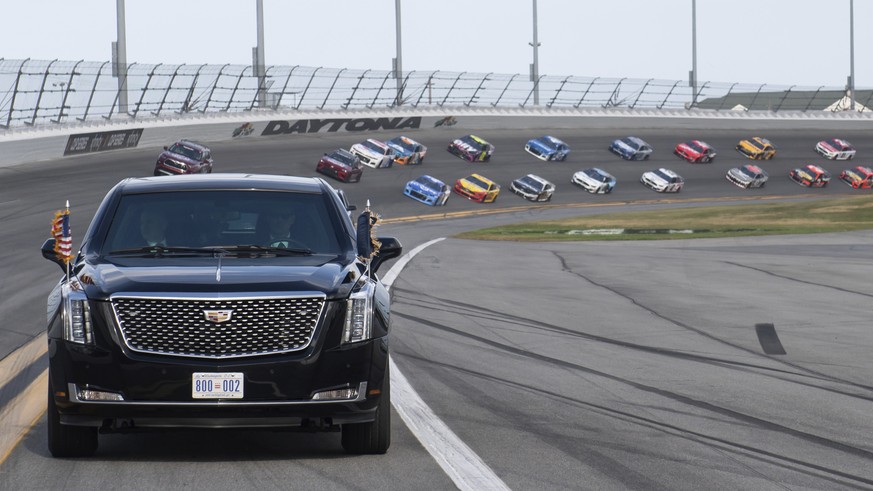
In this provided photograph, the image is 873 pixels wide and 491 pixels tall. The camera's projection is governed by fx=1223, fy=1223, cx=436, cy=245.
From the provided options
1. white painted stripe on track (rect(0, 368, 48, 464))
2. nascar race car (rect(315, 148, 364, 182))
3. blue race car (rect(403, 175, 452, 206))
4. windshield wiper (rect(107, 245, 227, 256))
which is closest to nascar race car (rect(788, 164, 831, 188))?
blue race car (rect(403, 175, 452, 206))

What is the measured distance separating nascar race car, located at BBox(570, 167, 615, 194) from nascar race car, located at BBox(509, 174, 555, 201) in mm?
2853

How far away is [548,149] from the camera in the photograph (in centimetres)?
6500

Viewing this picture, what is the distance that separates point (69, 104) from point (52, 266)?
97.7ft

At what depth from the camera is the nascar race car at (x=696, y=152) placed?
68688 millimetres

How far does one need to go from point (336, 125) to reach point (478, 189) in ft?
49.2

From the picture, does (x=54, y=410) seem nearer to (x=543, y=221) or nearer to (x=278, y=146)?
(x=543, y=221)

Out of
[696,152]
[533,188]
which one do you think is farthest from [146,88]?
[696,152]

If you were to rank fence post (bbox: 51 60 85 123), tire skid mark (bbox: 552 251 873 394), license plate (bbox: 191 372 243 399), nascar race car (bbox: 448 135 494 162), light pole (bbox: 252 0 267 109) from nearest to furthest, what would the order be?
license plate (bbox: 191 372 243 399), tire skid mark (bbox: 552 251 873 394), fence post (bbox: 51 60 85 123), nascar race car (bbox: 448 135 494 162), light pole (bbox: 252 0 267 109)

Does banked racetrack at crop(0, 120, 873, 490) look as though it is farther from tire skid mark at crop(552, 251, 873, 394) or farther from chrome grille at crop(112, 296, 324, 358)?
chrome grille at crop(112, 296, 324, 358)

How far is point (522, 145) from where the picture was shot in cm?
6850

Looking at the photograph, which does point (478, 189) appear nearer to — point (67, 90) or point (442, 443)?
point (67, 90)

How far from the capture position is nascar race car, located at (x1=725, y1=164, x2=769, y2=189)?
64938 millimetres

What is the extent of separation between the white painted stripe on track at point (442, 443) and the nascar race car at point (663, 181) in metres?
52.5

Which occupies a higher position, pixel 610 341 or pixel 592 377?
pixel 592 377
